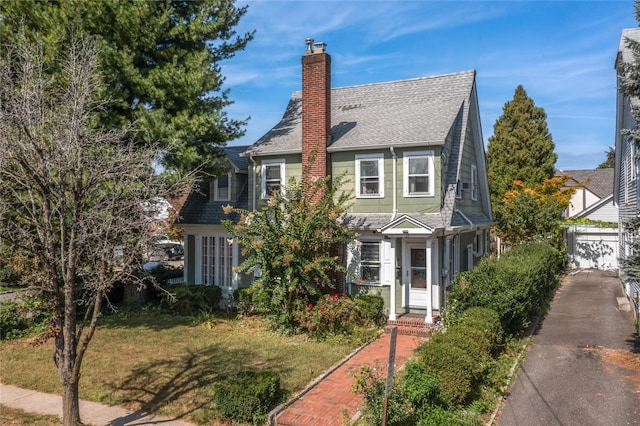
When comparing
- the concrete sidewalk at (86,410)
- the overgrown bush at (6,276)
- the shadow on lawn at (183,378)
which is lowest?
the concrete sidewalk at (86,410)

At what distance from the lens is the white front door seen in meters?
15.7

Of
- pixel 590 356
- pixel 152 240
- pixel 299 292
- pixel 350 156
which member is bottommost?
pixel 590 356

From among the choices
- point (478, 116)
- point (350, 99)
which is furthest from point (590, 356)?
point (350, 99)

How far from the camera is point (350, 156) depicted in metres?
16.6

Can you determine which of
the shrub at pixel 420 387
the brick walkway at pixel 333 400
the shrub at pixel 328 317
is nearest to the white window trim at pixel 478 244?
the shrub at pixel 328 317

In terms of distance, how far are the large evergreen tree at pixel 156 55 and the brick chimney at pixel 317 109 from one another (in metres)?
2.56

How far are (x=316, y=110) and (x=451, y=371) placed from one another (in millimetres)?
10792

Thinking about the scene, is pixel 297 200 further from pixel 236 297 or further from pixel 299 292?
pixel 236 297

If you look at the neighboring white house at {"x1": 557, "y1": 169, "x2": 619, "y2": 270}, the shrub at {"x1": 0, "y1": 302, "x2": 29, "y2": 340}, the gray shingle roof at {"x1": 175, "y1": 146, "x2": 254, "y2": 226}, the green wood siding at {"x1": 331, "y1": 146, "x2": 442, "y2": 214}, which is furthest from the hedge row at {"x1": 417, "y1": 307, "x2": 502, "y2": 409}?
the neighboring white house at {"x1": 557, "y1": 169, "x2": 619, "y2": 270}

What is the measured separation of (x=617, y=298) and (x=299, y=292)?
14.7 meters

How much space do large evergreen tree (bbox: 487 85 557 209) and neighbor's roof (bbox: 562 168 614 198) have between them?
1330 cm

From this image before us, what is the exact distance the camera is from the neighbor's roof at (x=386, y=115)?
1608 cm

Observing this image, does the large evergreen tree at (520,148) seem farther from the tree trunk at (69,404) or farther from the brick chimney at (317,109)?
the tree trunk at (69,404)

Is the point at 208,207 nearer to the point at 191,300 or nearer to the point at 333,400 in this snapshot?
the point at 191,300
